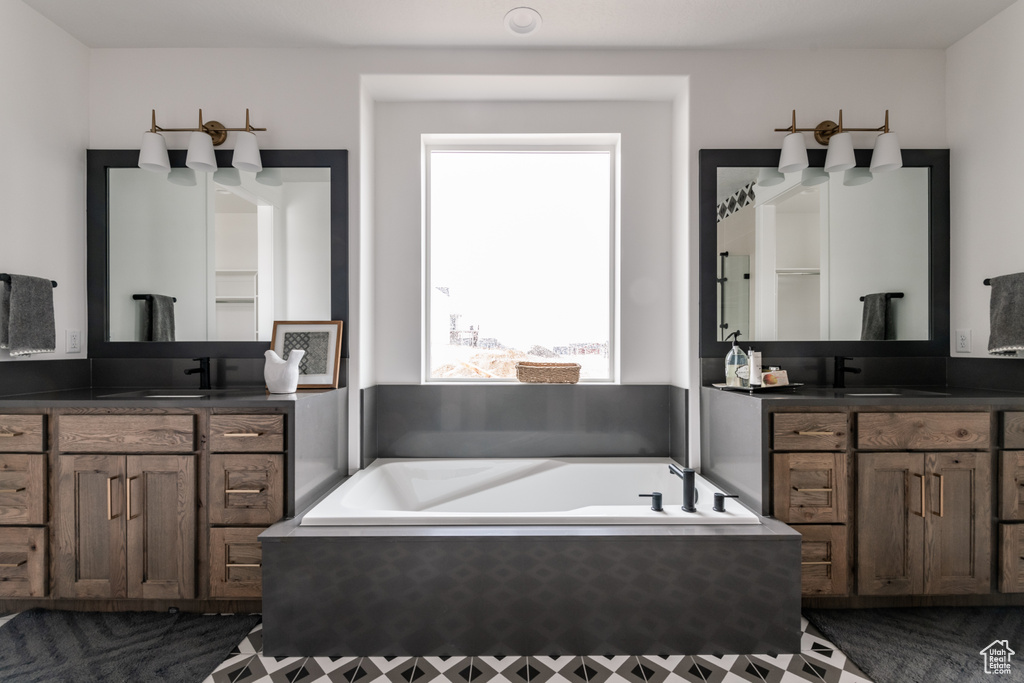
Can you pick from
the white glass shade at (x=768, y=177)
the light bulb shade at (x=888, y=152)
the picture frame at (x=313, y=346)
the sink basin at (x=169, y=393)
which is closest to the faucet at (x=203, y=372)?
the sink basin at (x=169, y=393)

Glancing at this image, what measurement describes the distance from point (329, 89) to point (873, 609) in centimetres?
318

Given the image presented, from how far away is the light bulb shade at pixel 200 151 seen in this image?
230 centimetres

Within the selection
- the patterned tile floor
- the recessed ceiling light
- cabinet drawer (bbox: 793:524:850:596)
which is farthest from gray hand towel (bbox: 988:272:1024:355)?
the recessed ceiling light

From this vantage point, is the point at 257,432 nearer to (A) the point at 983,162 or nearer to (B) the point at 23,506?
(B) the point at 23,506

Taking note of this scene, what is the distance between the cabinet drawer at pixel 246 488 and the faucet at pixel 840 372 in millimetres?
2437

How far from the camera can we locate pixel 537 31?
2242 mm

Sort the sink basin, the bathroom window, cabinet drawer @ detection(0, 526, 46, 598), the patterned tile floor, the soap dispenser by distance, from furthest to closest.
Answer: the bathroom window < the soap dispenser < the sink basin < cabinet drawer @ detection(0, 526, 46, 598) < the patterned tile floor

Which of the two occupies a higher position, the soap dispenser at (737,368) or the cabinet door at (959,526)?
the soap dispenser at (737,368)

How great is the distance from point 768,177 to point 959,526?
1630 millimetres

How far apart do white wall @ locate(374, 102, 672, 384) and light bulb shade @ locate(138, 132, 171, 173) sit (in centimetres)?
96

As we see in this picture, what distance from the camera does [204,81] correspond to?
7.96 ft

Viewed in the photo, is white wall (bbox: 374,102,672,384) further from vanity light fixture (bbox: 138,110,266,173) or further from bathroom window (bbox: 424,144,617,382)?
vanity light fixture (bbox: 138,110,266,173)

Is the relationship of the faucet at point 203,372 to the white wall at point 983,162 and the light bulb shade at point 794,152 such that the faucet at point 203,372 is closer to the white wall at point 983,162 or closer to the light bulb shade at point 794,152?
the light bulb shade at point 794,152

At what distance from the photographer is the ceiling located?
2105 mm
